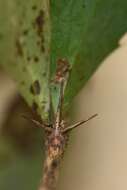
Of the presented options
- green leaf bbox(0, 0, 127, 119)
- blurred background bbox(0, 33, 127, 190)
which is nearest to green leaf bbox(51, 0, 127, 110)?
green leaf bbox(0, 0, 127, 119)

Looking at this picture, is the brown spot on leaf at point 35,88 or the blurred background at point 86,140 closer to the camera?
the brown spot on leaf at point 35,88

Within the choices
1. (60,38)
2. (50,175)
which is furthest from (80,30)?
(50,175)

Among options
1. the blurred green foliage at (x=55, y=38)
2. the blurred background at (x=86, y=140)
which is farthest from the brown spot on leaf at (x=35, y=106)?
the blurred background at (x=86, y=140)

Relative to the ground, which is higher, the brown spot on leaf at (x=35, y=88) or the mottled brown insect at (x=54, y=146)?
the brown spot on leaf at (x=35, y=88)

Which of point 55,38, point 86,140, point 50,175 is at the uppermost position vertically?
point 86,140

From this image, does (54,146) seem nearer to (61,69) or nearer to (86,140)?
(61,69)

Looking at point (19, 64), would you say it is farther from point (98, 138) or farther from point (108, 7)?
point (98, 138)

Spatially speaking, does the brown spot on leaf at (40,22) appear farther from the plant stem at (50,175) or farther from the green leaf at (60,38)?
the plant stem at (50,175)
